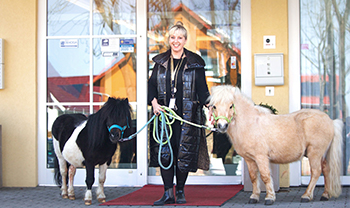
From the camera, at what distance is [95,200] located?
4.99 m

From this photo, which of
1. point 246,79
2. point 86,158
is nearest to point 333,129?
point 246,79

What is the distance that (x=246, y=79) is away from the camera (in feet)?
19.4

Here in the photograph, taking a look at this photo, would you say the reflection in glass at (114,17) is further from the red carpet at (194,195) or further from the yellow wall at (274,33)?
the red carpet at (194,195)

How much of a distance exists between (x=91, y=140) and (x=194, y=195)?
1614 mm

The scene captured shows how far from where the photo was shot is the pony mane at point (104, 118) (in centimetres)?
449

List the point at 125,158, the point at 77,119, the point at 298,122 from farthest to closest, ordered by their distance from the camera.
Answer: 1. the point at 125,158
2. the point at 77,119
3. the point at 298,122

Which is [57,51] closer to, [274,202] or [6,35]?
[6,35]

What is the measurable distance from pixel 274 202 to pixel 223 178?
5.19 feet

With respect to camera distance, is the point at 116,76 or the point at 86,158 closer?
the point at 86,158

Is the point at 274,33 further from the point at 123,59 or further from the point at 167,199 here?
the point at 167,199

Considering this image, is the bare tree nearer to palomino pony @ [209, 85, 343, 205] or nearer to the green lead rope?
palomino pony @ [209, 85, 343, 205]

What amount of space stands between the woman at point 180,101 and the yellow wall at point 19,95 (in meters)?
2.55

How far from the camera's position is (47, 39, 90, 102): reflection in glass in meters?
6.30

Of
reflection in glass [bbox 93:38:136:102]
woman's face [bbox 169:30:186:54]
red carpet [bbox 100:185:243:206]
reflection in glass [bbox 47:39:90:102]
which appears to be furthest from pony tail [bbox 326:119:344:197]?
reflection in glass [bbox 47:39:90:102]
